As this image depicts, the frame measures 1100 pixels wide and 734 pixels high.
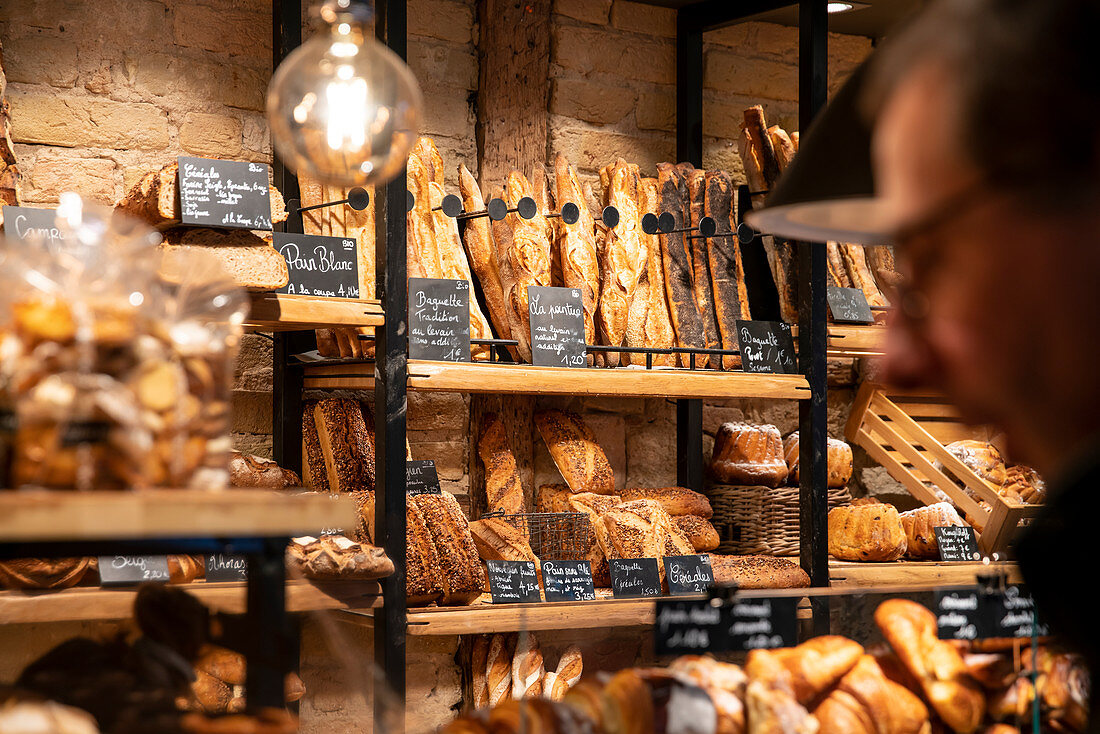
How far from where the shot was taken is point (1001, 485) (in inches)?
128

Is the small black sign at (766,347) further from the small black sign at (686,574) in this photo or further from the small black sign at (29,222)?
the small black sign at (29,222)

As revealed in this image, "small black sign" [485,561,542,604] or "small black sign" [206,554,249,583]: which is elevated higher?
"small black sign" [206,554,249,583]

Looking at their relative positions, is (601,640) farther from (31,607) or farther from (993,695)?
(31,607)

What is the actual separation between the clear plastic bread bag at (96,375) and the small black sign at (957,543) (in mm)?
2532

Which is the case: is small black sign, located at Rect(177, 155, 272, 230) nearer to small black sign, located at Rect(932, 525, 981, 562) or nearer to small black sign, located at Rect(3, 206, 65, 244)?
small black sign, located at Rect(3, 206, 65, 244)

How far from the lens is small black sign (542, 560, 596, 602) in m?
2.56

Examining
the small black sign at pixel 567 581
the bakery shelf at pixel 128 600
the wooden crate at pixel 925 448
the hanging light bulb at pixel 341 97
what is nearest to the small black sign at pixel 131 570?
the bakery shelf at pixel 128 600

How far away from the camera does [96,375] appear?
92cm

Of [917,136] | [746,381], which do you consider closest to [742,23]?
[746,381]

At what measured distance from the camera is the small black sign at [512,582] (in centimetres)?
251

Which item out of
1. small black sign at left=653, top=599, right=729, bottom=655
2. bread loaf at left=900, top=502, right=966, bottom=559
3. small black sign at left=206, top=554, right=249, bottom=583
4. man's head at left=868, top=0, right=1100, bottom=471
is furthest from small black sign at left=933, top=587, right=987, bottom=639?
bread loaf at left=900, top=502, right=966, bottom=559

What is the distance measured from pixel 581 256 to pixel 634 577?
83cm

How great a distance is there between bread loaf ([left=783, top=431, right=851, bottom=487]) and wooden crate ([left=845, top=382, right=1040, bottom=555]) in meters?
0.18

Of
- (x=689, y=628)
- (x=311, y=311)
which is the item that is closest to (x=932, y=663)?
(x=689, y=628)
